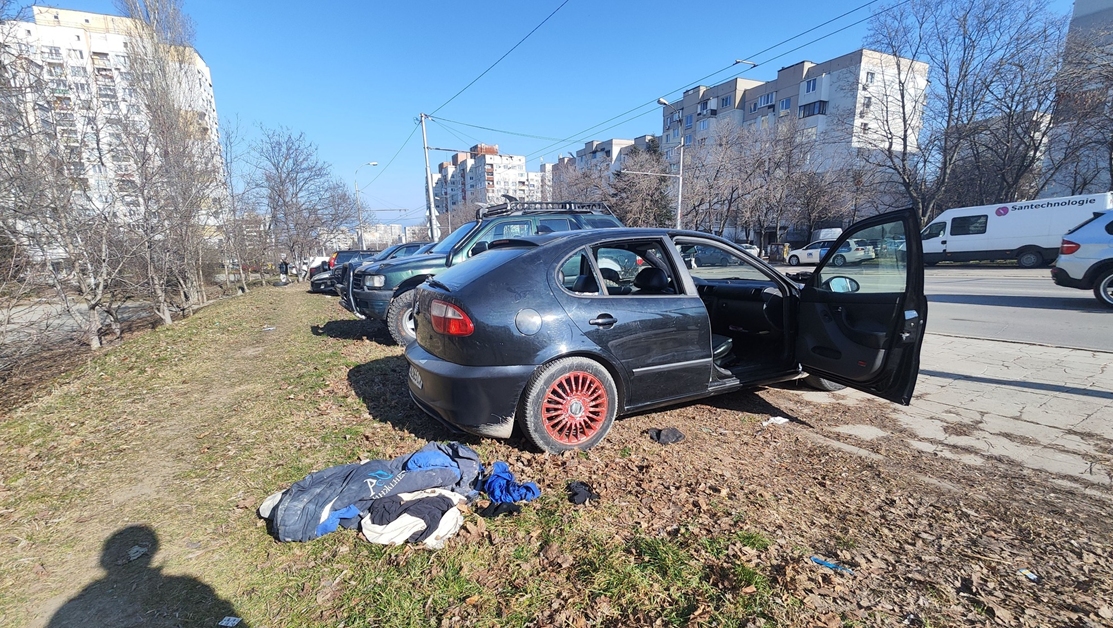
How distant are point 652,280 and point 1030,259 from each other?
23.9 m

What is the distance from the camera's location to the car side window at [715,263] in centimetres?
417

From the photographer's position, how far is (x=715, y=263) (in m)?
4.86

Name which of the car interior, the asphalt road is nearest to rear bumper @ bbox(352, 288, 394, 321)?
the car interior

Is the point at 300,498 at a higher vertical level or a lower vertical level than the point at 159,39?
lower

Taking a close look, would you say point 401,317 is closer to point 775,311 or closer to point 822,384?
point 775,311

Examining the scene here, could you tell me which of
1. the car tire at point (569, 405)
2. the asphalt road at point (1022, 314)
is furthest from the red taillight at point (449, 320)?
the asphalt road at point (1022, 314)

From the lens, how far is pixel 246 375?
6031 mm

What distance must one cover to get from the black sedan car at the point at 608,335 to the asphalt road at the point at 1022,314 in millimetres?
5209

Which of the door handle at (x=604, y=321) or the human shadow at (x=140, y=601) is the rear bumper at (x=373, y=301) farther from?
Answer: the human shadow at (x=140, y=601)

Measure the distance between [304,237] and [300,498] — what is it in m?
32.7

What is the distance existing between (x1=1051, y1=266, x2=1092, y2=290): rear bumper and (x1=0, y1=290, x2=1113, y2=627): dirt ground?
8883 mm

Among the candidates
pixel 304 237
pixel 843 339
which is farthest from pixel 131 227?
pixel 304 237

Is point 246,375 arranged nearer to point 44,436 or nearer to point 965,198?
point 44,436

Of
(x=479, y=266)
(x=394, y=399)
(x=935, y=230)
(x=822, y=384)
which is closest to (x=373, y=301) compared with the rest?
(x=394, y=399)
